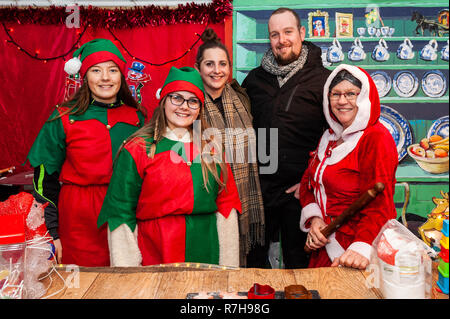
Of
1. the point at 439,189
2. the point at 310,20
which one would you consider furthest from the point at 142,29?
the point at 439,189

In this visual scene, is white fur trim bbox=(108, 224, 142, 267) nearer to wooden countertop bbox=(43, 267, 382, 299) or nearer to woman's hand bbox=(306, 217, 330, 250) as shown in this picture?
wooden countertop bbox=(43, 267, 382, 299)

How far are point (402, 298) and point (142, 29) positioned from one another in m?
2.99

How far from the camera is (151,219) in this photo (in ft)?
6.16

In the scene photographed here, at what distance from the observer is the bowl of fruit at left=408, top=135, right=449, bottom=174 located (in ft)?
11.5

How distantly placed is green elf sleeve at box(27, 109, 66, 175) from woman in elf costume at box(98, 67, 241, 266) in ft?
1.49

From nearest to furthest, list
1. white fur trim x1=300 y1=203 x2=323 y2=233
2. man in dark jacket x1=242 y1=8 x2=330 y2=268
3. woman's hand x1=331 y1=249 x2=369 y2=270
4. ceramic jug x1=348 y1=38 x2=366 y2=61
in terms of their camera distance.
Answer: woman's hand x1=331 y1=249 x2=369 y2=270 < white fur trim x1=300 y1=203 x2=323 y2=233 < man in dark jacket x1=242 y1=8 x2=330 y2=268 < ceramic jug x1=348 y1=38 x2=366 y2=61

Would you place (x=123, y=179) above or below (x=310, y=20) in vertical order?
below

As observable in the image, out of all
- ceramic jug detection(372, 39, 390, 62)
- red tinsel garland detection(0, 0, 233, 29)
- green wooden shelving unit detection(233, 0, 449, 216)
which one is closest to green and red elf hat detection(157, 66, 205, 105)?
green wooden shelving unit detection(233, 0, 449, 216)

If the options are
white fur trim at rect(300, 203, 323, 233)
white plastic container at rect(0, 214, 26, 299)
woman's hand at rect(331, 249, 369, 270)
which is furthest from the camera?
white fur trim at rect(300, 203, 323, 233)

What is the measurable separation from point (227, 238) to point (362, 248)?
0.60 m

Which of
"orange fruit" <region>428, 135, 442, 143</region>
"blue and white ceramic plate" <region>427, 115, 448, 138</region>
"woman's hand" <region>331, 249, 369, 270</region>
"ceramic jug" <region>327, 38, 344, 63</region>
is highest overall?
"ceramic jug" <region>327, 38, 344, 63</region>

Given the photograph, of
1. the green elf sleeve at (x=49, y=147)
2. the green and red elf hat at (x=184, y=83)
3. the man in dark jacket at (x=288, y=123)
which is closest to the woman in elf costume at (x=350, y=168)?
the man in dark jacket at (x=288, y=123)
